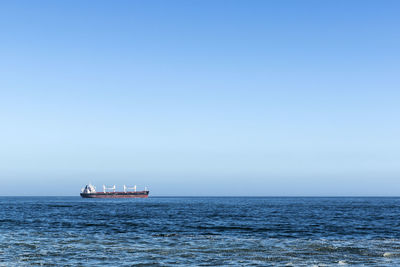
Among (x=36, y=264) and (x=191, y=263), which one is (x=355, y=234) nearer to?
(x=191, y=263)

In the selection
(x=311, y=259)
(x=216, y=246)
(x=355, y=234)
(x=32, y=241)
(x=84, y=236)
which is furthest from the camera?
(x=355, y=234)

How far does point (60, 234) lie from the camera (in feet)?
130

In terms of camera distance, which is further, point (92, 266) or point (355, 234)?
point (355, 234)

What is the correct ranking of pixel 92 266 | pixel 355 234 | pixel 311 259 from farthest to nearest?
pixel 355 234 → pixel 311 259 → pixel 92 266

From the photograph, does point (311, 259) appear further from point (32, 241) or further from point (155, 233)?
point (32, 241)

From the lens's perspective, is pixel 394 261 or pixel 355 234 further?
pixel 355 234

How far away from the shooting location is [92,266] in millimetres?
23562

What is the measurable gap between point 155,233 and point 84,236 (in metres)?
6.63

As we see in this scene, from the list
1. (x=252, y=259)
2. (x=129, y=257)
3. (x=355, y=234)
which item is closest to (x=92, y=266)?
(x=129, y=257)

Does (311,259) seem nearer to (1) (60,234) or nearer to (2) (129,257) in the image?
(2) (129,257)

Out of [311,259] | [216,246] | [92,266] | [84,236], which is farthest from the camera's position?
[84,236]

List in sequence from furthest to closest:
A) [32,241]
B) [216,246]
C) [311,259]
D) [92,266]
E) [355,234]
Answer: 1. [355,234]
2. [32,241]
3. [216,246]
4. [311,259]
5. [92,266]

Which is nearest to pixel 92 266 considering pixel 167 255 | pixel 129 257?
pixel 129 257

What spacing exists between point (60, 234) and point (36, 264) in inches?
636
